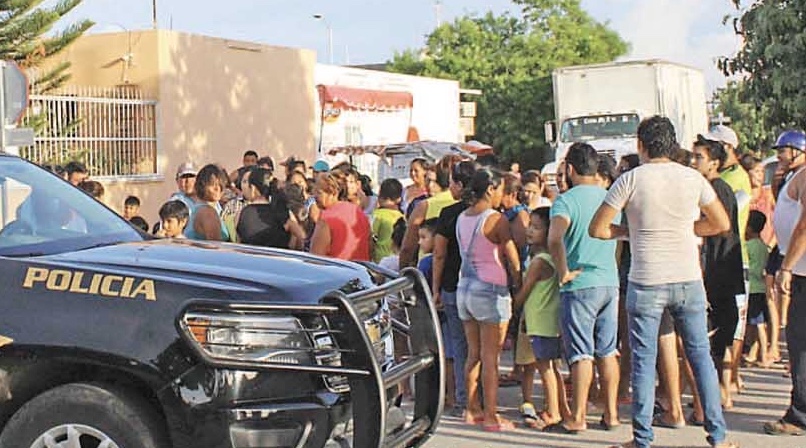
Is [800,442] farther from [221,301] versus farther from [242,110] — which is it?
[242,110]

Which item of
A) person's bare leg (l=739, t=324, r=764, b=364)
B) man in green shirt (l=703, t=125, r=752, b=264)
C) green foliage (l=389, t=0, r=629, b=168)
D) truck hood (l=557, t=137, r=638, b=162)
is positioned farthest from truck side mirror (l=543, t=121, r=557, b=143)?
man in green shirt (l=703, t=125, r=752, b=264)

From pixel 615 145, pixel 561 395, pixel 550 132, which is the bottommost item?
pixel 561 395

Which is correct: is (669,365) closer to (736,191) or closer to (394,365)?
(736,191)

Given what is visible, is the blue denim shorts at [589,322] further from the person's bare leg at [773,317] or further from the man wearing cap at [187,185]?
the man wearing cap at [187,185]

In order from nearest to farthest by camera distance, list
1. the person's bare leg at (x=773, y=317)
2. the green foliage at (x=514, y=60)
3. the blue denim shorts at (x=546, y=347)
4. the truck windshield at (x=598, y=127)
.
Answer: the blue denim shorts at (x=546, y=347)
the person's bare leg at (x=773, y=317)
the truck windshield at (x=598, y=127)
the green foliage at (x=514, y=60)

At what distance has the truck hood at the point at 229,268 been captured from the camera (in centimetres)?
474

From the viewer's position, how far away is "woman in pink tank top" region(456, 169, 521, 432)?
7.30 metres

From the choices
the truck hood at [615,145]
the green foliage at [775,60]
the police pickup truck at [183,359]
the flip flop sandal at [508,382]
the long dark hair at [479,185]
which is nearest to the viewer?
the police pickup truck at [183,359]

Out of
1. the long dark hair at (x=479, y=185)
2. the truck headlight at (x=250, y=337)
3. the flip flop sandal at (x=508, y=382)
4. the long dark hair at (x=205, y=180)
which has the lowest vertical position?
the flip flop sandal at (x=508, y=382)

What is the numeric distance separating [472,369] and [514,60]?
3794cm

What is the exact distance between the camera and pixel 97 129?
729 inches

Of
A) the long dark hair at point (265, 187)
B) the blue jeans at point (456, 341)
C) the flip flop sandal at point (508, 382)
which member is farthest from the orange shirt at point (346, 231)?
the flip flop sandal at point (508, 382)

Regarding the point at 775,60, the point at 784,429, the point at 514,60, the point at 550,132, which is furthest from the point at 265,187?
the point at 514,60

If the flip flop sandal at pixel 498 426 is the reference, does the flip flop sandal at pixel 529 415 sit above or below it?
above
